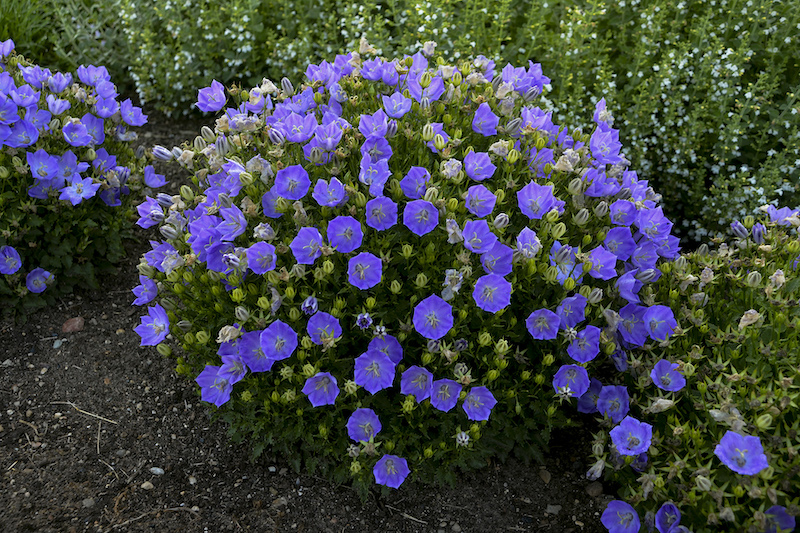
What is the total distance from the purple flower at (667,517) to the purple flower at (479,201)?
1293 millimetres

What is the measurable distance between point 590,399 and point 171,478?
6.49ft

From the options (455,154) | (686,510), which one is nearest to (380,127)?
(455,154)

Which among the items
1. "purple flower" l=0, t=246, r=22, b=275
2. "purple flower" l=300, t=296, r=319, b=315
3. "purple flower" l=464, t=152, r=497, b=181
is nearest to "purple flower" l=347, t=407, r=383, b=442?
"purple flower" l=300, t=296, r=319, b=315

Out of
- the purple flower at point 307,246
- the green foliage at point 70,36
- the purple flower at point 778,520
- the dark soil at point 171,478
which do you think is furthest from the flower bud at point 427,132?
the green foliage at point 70,36

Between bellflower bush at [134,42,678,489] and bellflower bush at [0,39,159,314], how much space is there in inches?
32.8

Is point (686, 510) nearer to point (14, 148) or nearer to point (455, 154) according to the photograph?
point (455, 154)

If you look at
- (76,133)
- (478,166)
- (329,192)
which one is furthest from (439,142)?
(76,133)

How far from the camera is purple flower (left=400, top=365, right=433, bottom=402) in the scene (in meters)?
2.64

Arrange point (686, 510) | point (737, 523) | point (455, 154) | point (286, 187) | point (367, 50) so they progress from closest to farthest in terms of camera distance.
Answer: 1. point (737, 523)
2. point (686, 510)
3. point (286, 187)
4. point (455, 154)
5. point (367, 50)

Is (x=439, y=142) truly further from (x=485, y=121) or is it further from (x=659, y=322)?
(x=659, y=322)

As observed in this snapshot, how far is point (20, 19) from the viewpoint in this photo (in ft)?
18.4

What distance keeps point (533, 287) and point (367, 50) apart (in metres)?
1.55

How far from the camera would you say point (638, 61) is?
452 centimetres

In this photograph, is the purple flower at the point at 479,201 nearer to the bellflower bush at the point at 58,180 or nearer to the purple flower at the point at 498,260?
the purple flower at the point at 498,260
